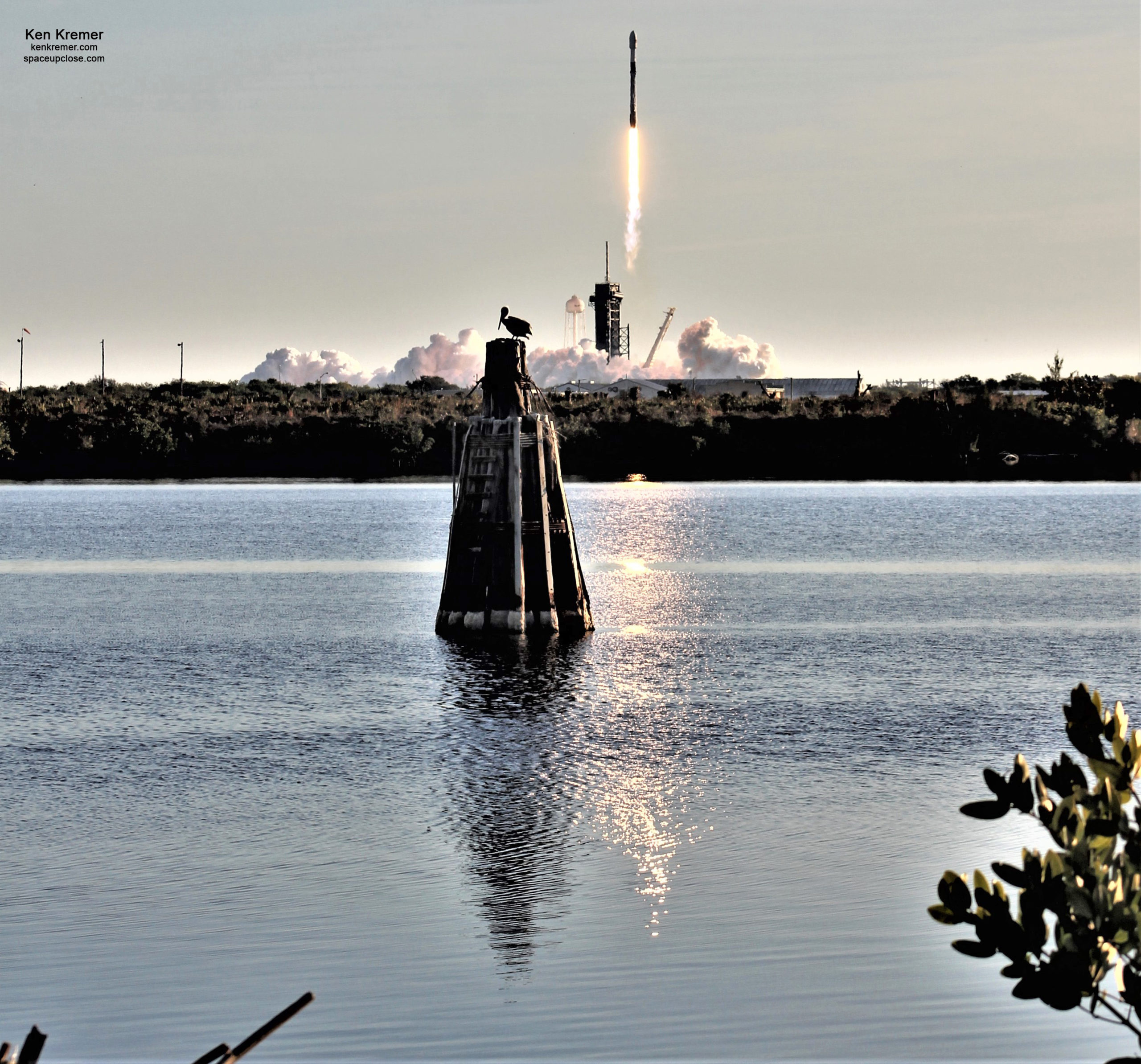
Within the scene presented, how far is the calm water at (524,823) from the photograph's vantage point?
1149 cm

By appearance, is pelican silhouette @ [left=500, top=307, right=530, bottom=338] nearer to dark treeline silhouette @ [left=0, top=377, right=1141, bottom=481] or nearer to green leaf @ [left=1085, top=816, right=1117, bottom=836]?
green leaf @ [left=1085, top=816, right=1117, bottom=836]

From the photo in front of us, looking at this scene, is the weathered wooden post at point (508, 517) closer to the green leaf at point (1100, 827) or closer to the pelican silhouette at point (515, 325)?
the pelican silhouette at point (515, 325)

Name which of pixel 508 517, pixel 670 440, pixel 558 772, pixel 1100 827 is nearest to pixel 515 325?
pixel 508 517

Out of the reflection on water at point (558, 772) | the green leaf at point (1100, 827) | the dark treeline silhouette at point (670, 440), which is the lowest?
the reflection on water at point (558, 772)

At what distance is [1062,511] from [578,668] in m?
72.1

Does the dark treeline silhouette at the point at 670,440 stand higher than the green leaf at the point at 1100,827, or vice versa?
the dark treeline silhouette at the point at 670,440

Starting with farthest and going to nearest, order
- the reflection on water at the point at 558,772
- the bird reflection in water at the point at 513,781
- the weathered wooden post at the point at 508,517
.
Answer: the weathered wooden post at the point at 508,517 → the reflection on water at the point at 558,772 → the bird reflection in water at the point at 513,781

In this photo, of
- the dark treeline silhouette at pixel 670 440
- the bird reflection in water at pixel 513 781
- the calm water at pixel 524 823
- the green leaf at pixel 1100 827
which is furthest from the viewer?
the dark treeline silhouette at pixel 670 440

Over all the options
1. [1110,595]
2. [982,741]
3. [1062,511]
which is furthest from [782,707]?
[1062,511]

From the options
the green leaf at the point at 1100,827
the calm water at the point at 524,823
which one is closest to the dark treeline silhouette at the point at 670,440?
the calm water at the point at 524,823

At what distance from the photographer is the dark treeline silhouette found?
13400 centimetres

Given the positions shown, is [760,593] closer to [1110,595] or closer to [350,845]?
[1110,595]

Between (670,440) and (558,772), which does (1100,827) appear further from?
(670,440)

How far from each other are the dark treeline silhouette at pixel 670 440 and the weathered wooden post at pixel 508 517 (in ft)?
327
